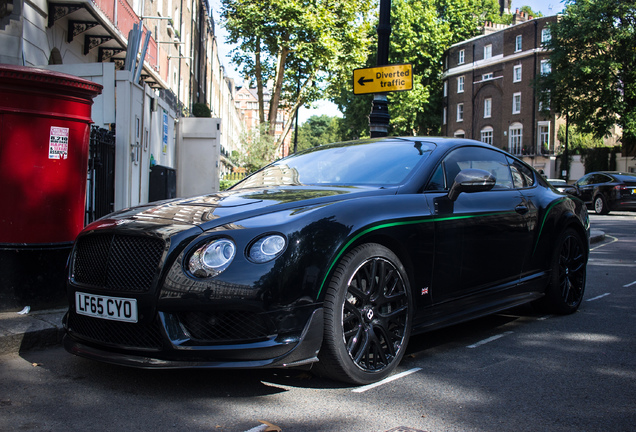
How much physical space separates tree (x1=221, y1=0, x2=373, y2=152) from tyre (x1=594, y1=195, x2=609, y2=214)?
1426cm

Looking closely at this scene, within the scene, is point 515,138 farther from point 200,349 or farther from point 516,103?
point 200,349

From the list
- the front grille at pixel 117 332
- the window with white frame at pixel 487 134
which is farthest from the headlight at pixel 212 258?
the window with white frame at pixel 487 134

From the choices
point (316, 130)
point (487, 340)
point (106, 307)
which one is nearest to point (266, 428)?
point (106, 307)

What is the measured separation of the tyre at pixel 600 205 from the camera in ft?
70.7

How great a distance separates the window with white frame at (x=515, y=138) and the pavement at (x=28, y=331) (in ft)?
175

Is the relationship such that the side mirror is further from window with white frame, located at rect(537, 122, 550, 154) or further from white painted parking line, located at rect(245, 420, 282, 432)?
window with white frame, located at rect(537, 122, 550, 154)

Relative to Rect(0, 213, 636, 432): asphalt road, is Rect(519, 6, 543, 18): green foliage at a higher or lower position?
higher

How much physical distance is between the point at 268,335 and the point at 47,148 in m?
2.77

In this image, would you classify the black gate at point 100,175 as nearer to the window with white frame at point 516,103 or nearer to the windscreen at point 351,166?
the windscreen at point 351,166

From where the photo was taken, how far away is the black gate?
673 centimetres

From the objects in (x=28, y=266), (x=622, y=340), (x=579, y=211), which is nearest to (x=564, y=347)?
(x=622, y=340)

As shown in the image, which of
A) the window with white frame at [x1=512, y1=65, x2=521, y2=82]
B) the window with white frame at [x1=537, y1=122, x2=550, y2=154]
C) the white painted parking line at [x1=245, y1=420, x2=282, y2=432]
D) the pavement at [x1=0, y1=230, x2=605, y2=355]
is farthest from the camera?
the window with white frame at [x1=512, y1=65, x2=521, y2=82]

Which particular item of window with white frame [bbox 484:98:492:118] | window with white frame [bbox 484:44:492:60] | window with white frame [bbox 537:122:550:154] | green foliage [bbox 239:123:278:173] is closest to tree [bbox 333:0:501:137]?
window with white frame [bbox 484:44:492:60]

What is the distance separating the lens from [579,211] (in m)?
5.82
